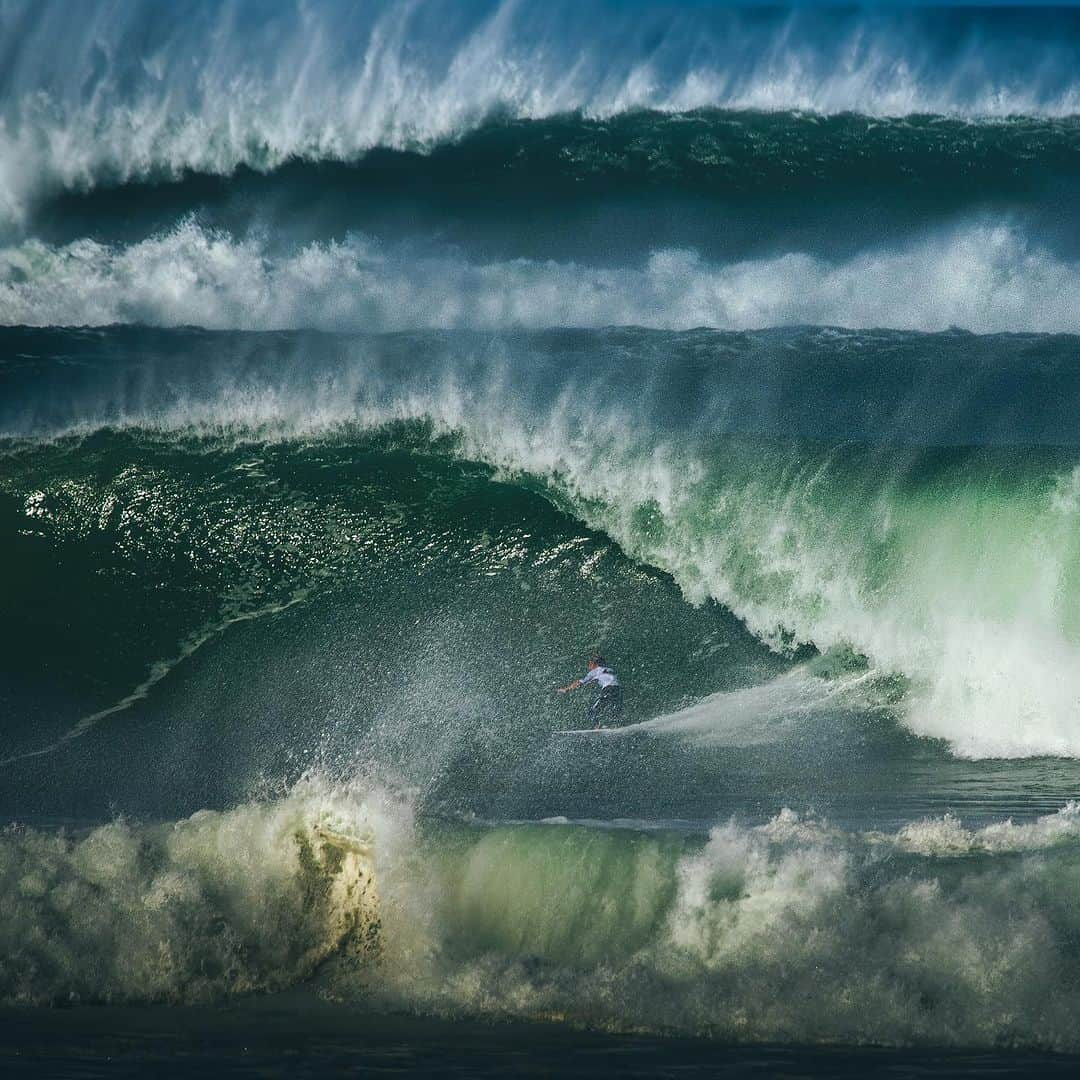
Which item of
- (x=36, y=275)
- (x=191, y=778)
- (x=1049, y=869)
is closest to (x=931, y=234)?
(x=36, y=275)

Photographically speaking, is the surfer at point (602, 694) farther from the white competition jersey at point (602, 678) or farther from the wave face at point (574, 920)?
the wave face at point (574, 920)

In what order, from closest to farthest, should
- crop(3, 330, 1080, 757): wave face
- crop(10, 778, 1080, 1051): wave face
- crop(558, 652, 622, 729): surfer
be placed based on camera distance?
crop(10, 778, 1080, 1051): wave face → crop(558, 652, 622, 729): surfer → crop(3, 330, 1080, 757): wave face

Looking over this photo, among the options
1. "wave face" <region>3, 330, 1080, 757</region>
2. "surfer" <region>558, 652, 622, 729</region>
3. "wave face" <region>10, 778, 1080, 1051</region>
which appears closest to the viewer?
"wave face" <region>10, 778, 1080, 1051</region>

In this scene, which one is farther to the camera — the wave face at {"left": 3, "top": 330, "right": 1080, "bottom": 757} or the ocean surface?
the wave face at {"left": 3, "top": 330, "right": 1080, "bottom": 757}

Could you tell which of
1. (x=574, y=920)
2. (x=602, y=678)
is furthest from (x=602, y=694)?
(x=574, y=920)

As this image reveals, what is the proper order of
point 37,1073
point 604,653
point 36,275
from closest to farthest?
point 37,1073, point 604,653, point 36,275

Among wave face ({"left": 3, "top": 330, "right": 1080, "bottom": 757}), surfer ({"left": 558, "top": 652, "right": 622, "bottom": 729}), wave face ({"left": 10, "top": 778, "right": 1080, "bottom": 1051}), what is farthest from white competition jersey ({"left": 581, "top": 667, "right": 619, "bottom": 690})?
wave face ({"left": 10, "top": 778, "right": 1080, "bottom": 1051})

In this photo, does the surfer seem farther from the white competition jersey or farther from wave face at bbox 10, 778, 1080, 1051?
wave face at bbox 10, 778, 1080, 1051

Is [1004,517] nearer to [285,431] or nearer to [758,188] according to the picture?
[285,431]

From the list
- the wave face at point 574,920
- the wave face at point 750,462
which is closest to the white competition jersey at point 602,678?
the wave face at point 750,462
